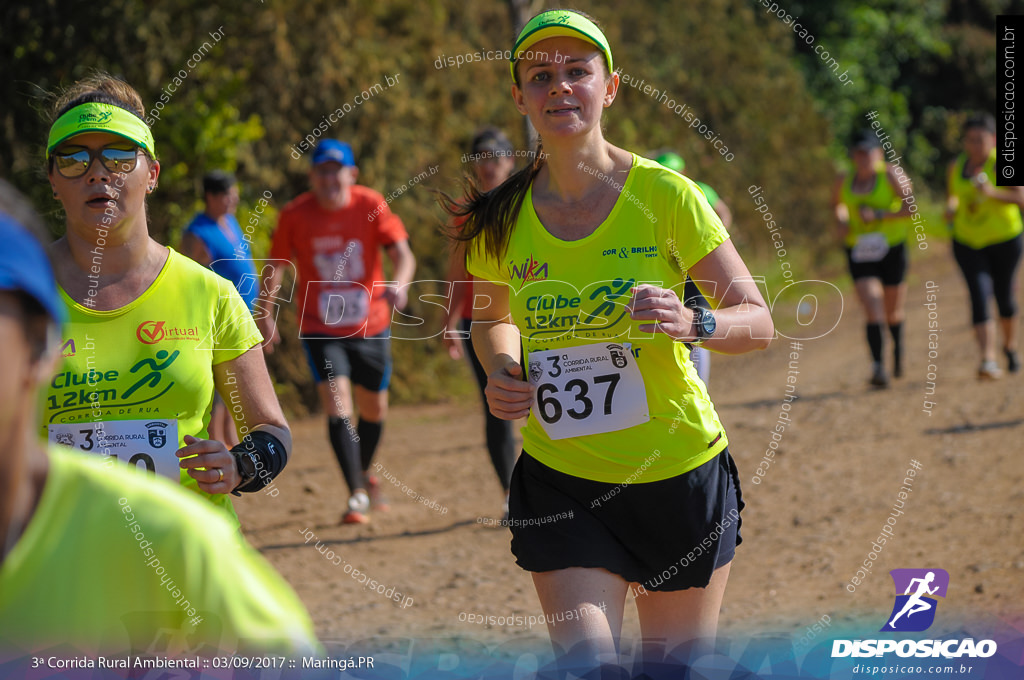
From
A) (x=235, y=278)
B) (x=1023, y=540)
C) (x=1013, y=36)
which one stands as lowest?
(x=1023, y=540)

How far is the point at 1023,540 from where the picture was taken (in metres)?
5.34

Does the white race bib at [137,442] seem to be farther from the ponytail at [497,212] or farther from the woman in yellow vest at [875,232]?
the woman in yellow vest at [875,232]

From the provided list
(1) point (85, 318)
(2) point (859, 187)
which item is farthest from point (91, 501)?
(2) point (859, 187)

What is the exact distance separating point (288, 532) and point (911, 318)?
9757 millimetres

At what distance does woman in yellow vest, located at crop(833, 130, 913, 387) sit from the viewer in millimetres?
9180

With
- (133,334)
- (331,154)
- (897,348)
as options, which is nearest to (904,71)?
(897,348)

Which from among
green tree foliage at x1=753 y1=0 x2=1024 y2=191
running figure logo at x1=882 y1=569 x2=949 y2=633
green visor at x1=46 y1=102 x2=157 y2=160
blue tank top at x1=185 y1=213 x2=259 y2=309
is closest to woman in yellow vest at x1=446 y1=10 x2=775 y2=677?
green visor at x1=46 y1=102 x2=157 y2=160

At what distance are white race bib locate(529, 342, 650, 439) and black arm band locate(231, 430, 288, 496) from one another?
0.70 meters

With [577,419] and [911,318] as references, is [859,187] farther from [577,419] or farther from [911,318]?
[577,419]

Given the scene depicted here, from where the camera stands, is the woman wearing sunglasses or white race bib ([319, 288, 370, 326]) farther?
white race bib ([319, 288, 370, 326])

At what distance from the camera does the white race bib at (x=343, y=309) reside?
6332 mm

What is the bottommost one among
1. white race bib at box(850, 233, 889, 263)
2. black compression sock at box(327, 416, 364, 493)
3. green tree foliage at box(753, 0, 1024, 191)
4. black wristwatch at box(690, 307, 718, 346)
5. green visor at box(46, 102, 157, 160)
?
black compression sock at box(327, 416, 364, 493)

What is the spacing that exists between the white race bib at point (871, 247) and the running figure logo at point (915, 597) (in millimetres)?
4656

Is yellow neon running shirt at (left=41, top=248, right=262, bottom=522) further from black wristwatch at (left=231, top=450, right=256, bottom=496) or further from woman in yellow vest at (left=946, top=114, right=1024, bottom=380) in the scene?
woman in yellow vest at (left=946, top=114, right=1024, bottom=380)
